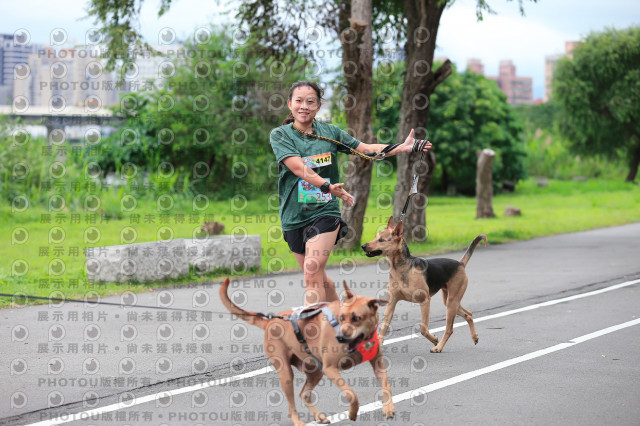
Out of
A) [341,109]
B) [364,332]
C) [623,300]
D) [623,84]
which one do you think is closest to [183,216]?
Result: [341,109]

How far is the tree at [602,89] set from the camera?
45281 millimetres

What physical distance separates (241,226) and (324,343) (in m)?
17.5

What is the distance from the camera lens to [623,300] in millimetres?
10391

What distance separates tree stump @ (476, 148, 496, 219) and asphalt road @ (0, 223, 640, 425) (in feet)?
49.6

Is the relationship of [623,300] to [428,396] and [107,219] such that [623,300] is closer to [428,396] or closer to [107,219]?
[428,396]

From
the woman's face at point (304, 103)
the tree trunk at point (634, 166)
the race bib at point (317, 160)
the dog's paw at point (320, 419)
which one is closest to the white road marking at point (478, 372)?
the dog's paw at point (320, 419)

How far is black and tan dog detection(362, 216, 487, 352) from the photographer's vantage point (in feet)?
22.6

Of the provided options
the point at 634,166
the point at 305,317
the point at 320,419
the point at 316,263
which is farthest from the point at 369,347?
the point at 634,166

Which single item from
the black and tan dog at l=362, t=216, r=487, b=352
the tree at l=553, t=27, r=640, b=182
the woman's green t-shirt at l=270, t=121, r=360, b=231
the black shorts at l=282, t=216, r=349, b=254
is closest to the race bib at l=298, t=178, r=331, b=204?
the woman's green t-shirt at l=270, t=121, r=360, b=231

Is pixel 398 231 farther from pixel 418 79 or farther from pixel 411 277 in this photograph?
pixel 418 79

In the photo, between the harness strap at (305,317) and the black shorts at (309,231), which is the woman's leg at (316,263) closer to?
the black shorts at (309,231)

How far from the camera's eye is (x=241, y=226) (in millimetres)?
21891

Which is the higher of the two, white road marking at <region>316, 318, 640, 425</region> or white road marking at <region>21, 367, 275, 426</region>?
white road marking at <region>316, 318, 640, 425</region>

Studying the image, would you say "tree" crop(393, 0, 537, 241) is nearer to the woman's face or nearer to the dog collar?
the woman's face
